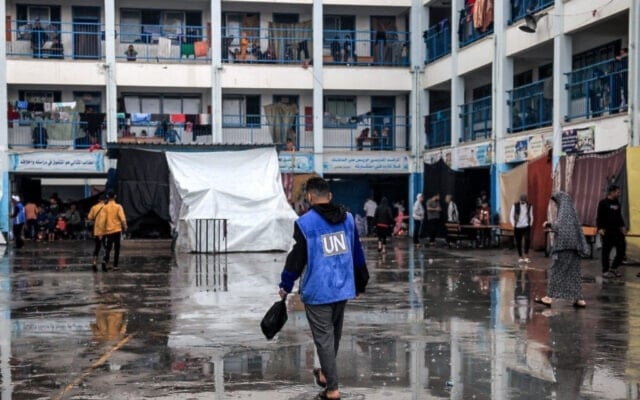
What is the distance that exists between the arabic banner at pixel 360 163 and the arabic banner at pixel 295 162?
0.72 metres

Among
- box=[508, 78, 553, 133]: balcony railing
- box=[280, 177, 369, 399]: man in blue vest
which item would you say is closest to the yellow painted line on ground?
box=[280, 177, 369, 399]: man in blue vest

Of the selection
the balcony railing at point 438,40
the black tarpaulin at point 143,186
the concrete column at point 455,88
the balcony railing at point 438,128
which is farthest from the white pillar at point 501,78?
the black tarpaulin at point 143,186

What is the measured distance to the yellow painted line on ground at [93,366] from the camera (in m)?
7.24

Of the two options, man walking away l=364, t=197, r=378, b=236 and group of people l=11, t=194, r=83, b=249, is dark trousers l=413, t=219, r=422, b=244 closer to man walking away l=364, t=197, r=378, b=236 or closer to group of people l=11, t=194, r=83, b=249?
man walking away l=364, t=197, r=378, b=236

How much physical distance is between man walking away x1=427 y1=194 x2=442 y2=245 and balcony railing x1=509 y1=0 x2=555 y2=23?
650cm

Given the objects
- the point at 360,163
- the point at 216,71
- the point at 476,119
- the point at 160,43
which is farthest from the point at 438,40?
the point at 160,43

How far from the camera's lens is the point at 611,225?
54.8 ft

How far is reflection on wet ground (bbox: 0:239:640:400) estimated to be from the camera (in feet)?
24.3

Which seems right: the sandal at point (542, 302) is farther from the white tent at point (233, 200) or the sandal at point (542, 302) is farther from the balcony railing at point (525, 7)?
the balcony railing at point (525, 7)

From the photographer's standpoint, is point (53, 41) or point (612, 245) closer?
point (612, 245)

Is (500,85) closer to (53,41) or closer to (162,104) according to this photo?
(162,104)

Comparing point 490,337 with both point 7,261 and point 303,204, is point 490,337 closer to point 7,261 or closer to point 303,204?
point 7,261

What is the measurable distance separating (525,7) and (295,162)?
12.6m

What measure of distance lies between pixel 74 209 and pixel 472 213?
16.6 m
